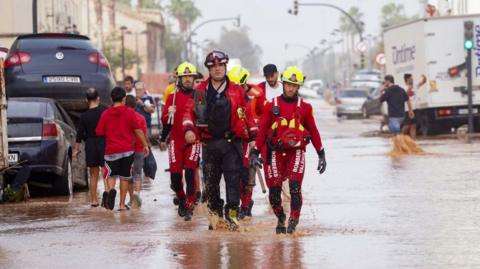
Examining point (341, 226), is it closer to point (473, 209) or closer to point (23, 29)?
point (473, 209)

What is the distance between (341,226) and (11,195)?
19.9 feet

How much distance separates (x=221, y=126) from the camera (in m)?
13.5

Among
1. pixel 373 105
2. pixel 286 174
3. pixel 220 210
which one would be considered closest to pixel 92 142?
pixel 220 210

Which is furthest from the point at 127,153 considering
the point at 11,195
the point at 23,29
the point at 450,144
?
the point at 23,29

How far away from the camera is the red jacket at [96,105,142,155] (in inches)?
651

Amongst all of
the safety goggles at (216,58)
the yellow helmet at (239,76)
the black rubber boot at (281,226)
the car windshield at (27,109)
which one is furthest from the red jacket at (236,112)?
the car windshield at (27,109)

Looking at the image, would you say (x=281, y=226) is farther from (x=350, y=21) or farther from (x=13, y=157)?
(x=350, y=21)

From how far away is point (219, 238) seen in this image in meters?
12.9

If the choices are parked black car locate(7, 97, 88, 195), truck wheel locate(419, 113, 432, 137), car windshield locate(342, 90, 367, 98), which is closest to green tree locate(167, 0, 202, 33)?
car windshield locate(342, 90, 367, 98)

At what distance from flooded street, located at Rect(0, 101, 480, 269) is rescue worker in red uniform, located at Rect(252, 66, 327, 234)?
1.10ft

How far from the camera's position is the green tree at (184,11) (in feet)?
557

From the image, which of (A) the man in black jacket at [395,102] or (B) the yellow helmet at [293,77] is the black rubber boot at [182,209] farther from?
(A) the man in black jacket at [395,102]

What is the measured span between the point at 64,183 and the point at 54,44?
433 cm

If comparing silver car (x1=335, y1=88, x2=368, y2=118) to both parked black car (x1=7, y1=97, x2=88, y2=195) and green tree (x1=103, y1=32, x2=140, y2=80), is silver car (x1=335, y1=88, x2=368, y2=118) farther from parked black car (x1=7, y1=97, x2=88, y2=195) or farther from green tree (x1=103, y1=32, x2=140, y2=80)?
parked black car (x1=7, y1=97, x2=88, y2=195)
